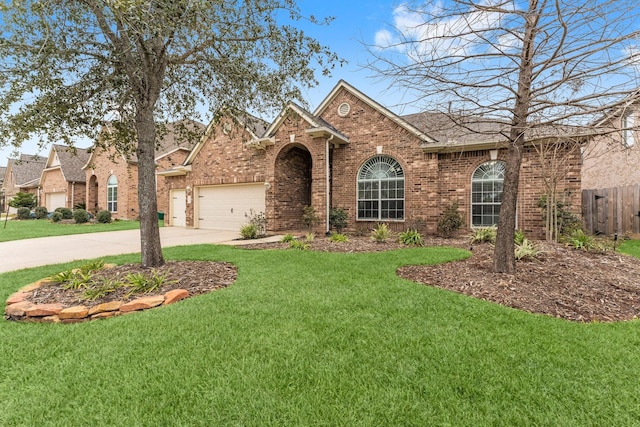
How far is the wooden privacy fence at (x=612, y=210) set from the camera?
33.9 feet

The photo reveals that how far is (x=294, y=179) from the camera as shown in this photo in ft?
43.0

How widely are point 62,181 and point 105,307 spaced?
28.7 metres

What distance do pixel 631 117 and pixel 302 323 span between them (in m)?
4.72

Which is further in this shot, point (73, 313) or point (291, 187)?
point (291, 187)

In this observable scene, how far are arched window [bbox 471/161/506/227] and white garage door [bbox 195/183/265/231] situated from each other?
860 centimetres

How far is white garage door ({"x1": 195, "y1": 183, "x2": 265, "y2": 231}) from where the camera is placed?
44.4ft

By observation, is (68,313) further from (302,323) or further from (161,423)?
(302,323)

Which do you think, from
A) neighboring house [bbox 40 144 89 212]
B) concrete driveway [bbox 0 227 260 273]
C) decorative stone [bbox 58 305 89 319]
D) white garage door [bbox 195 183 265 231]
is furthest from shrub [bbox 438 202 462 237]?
neighboring house [bbox 40 144 89 212]

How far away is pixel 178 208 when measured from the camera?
1703 cm

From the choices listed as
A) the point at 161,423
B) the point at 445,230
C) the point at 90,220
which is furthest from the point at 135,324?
the point at 90,220

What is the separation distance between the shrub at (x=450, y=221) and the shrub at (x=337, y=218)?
3.54 meters

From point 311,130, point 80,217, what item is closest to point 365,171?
point 311,130

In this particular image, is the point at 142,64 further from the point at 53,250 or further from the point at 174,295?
the point at 53,250

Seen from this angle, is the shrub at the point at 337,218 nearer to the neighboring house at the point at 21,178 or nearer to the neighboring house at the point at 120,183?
the neighboring house at the point at 120,183
